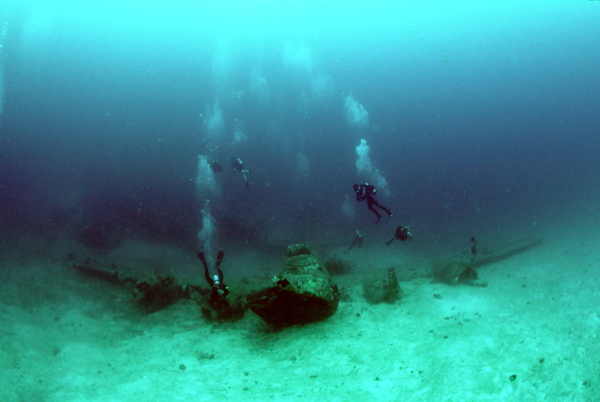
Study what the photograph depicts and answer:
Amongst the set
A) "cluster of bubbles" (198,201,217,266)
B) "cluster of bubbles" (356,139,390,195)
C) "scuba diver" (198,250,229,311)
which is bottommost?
"scuba diver" (198,250,229,311)

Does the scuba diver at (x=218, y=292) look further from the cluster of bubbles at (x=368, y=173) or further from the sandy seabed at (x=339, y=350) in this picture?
the cluster of bubbles at (x=368, y=173)

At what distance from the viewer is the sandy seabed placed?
4.28 metres

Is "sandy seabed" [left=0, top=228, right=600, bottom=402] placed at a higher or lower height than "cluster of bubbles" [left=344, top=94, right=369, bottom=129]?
lower

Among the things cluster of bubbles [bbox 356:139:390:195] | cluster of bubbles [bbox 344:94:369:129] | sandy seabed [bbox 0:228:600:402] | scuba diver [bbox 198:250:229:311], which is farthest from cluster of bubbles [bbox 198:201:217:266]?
cluster of bubbles [bbox 344:94:369:129]

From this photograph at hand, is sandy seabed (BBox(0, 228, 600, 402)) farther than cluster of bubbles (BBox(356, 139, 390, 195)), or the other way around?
cluster of bubbles (BBox(356, 139, 390, 195))

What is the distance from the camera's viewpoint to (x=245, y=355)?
5.80m

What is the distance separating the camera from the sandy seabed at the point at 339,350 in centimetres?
428

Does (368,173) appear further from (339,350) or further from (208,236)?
(339,350)

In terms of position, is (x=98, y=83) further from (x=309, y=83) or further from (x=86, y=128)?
(x=309, y=83)

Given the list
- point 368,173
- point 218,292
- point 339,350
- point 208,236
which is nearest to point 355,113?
point 368,173

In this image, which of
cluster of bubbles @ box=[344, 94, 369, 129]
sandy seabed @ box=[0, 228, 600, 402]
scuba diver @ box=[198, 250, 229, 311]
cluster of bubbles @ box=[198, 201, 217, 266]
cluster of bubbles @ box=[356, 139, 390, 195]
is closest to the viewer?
sandy seabed @ box=[0, 228, 600, 402]

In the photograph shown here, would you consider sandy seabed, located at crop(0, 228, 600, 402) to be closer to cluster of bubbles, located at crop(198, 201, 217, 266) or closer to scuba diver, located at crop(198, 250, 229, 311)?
scuba diver, located at crop(198, 250, 229, 311)

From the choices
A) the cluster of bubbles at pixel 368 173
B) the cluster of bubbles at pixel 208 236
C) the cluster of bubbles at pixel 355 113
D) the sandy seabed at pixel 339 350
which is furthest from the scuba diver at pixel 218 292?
the cluster of bubbles at pixel 355 113

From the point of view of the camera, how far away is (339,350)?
18.0 feet
